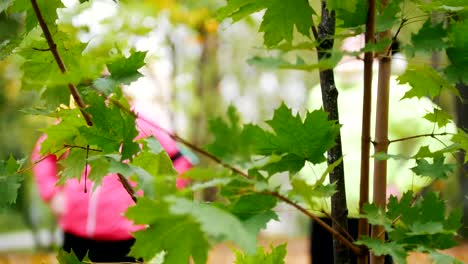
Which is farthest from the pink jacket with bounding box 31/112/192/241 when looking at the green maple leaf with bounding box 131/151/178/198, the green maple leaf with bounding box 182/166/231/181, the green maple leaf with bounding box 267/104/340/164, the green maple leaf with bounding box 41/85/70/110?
the green maple leaf with bounding box 182/166/231/181

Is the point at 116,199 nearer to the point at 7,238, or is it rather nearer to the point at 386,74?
the point at 386,74

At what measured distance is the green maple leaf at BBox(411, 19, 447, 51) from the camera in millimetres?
542

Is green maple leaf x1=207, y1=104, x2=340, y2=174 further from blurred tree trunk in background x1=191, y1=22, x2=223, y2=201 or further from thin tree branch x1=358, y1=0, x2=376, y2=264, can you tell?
blurred tree trunk in background x1=191, y1=22, x2=223, y2=201

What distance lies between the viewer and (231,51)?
1068cm

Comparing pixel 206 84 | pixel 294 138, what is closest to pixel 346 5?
pixel 294 138

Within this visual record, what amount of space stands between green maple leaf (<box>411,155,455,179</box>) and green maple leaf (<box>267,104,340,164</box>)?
0.10 metres

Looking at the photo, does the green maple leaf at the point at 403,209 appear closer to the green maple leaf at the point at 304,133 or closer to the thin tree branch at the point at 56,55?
the green maple leaf at the point at 304,133

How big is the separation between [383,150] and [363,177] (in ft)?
0.29

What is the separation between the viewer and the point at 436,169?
0.61 meters

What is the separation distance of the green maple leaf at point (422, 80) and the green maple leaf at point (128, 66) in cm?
27

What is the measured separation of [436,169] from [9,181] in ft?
1.48

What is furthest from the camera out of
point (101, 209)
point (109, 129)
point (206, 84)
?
point (206, 84)

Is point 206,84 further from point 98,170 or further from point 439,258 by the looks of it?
point 439,258

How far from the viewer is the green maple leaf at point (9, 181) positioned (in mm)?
694
